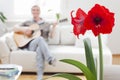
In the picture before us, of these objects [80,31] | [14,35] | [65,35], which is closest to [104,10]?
[80,31]

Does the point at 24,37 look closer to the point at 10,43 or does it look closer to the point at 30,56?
the point at 10,43

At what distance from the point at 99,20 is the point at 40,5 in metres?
4.48

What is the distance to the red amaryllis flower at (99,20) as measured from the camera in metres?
0.68

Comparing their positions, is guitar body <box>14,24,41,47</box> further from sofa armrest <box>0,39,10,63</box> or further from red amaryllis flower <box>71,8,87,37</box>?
red amaryllis flower <box>71,8,87,37</box>

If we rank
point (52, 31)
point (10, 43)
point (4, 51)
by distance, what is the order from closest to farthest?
point (4, 51)
point (10, 43)
point (52, 31)

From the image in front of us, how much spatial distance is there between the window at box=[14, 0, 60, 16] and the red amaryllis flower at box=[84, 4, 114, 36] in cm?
439

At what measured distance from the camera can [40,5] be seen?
5090 millimetres

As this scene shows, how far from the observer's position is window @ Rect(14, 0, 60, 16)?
506cm

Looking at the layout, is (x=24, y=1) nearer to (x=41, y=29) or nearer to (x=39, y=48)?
(x=41, y=29)

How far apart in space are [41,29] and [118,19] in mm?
1788

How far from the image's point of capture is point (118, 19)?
198 inches

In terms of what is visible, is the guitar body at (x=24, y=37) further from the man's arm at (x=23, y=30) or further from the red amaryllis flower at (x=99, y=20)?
the red amaryllis flower at (x=99, y=20)

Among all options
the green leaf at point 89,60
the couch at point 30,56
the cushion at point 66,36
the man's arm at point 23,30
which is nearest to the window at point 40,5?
the cushion at point 66,36

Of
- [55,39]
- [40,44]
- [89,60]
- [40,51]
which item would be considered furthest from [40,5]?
[89,60]
